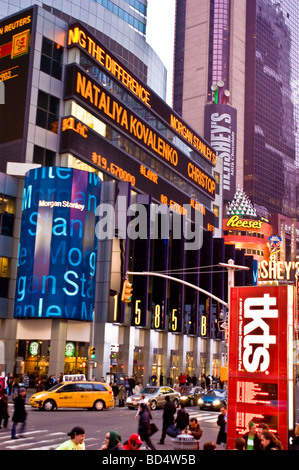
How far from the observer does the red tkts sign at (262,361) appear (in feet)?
50.0

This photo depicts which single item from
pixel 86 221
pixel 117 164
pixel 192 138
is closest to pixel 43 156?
pixel 86 221

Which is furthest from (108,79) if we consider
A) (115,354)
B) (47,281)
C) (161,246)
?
(115,354)

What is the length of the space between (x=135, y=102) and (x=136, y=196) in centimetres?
1208

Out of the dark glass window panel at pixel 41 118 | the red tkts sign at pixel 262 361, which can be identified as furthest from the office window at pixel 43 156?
the red tkts sign at pixel 262 361

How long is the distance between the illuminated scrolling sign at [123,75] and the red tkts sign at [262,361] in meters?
46.6

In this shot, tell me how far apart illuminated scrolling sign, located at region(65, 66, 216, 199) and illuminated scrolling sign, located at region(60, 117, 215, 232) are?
280 cm

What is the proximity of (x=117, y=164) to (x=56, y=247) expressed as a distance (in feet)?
50.8

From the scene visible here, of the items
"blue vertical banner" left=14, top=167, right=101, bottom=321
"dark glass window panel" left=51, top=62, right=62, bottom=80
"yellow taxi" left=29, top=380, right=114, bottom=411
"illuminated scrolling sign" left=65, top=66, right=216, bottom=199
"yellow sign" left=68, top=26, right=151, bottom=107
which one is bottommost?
"yellow taxi" left=29, top=380, right=114, bottom=411

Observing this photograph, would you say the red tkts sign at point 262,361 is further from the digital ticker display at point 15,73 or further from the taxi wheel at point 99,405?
the digital ticker display at point 15,73

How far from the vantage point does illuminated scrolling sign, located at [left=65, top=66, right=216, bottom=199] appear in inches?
2218

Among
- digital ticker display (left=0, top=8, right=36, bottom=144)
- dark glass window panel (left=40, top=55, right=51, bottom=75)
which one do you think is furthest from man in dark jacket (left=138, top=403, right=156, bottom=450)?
dark glass window panel (left=40, top=55, right=51, bottom=75)

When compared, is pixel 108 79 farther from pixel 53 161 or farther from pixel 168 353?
pixel 168 353

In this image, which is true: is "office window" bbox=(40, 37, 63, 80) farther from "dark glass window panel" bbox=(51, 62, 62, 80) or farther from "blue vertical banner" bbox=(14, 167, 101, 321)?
"blue vertical banner" bbox=(14, 167, 101, 321)

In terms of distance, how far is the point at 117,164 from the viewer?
201 ft
